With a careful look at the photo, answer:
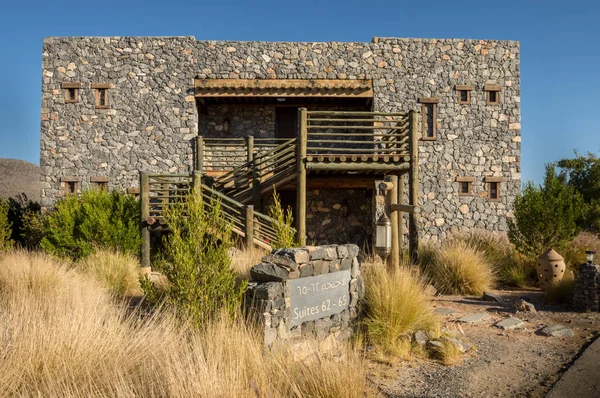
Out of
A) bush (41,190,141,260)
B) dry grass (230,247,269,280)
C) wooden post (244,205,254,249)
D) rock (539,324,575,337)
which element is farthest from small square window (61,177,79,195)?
rock (539,324,575,337)

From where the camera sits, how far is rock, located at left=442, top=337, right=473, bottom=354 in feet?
20.1

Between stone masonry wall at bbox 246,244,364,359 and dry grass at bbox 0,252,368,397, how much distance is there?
0.97 ft

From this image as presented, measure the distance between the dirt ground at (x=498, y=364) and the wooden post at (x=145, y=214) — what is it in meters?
8.14

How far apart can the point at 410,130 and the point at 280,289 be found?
7740 mm

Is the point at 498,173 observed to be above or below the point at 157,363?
above

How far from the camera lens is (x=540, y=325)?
7500 mm

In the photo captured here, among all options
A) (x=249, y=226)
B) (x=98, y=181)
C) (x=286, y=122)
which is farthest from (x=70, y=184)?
(x=249, y=226)

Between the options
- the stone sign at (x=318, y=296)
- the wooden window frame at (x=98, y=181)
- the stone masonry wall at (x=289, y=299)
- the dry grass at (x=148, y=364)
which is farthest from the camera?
the wooden window frame at (x=98, y=181)

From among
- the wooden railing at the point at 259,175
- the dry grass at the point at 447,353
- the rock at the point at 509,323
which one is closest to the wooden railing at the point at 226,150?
the wooden railing at the point at 259,175

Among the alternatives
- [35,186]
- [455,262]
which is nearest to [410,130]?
[455,262]

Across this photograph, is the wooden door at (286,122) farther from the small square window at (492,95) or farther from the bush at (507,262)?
the bush at (507,262)

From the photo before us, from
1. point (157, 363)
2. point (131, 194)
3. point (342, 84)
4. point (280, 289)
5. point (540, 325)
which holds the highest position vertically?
point (342, 84)

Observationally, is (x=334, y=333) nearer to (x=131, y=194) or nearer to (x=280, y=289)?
(x=280, y=289)

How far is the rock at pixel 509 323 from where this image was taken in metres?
7.34
